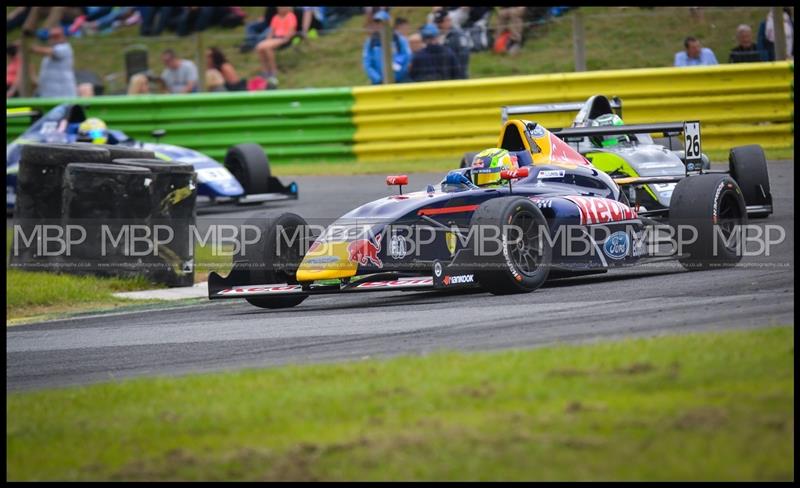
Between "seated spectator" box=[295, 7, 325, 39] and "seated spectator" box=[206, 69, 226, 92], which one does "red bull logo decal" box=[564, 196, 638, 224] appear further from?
"seated spectator" box=[295, 7, 325, 39]

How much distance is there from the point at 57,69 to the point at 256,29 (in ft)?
15.0

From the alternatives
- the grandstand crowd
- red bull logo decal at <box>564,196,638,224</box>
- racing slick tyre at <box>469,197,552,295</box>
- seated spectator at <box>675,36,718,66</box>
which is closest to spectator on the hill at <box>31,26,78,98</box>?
the grandstand crowd

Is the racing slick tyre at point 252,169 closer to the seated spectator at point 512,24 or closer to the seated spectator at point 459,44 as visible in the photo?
the seated spectator at point 459,44

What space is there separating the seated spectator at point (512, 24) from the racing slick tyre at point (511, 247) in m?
11.1

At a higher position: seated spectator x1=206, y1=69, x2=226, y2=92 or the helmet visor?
seated spectator x1=206, y1=69, x2=226, y2=92

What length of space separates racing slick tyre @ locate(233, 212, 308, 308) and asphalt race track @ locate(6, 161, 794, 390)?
303 millimetres

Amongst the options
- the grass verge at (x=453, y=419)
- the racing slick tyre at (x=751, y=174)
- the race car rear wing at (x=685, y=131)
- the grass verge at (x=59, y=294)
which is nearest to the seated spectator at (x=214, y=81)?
the grass verge at (x=59, y=294)

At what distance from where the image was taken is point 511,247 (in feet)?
35.8

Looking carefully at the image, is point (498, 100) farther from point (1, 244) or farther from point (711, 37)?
point (1, 244)

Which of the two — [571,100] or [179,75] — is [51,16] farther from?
[571,100]

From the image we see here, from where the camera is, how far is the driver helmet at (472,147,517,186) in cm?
1210

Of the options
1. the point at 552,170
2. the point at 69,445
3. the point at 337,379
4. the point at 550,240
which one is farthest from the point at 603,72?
the point at 69,445

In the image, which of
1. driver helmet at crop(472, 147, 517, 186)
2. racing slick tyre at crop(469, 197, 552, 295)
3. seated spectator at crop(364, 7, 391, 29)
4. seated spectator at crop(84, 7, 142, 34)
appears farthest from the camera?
seated spectator at crop(84, 7, 142, 34)

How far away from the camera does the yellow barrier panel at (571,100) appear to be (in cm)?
1972
